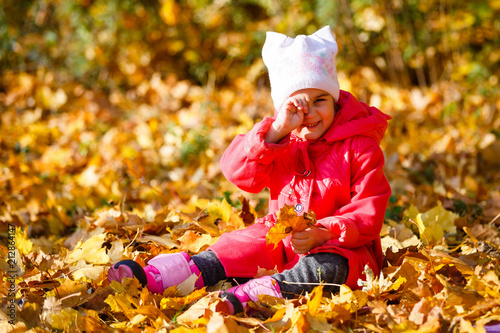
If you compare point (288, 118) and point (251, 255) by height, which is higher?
point (288, 118)

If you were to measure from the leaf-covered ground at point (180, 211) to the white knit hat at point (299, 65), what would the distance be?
68 centimetres

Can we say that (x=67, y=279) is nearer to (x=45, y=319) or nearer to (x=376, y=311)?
(x=45, y=319)

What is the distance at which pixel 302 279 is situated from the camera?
177 centimetres

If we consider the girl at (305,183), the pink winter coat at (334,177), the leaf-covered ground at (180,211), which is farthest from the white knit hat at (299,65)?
the leaf-covered ground at (180,211)

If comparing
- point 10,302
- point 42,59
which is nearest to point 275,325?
point 10,302

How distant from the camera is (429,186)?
127 inches

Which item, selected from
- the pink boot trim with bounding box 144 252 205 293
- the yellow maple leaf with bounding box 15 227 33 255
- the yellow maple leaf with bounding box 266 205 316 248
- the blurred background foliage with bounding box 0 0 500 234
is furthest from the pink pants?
the blurred background foliage with bounding box 0 0 500 234

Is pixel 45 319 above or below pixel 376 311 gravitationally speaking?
above

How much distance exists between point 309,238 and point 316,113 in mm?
441

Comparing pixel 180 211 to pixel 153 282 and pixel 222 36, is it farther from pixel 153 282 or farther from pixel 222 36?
pixel 222 36

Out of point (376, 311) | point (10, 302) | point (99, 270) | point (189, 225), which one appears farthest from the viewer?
point (189, 225)

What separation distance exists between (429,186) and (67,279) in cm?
225

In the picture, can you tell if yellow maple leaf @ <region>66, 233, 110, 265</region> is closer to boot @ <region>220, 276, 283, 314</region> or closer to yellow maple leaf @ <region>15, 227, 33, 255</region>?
yellow maple leaf @ <region>15, 227, 33, 255</region>

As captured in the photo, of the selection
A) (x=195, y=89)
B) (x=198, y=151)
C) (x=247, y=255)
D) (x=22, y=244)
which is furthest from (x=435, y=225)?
(x=195, y=89)
